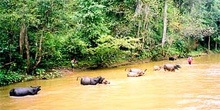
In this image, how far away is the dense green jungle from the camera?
73.6 feet

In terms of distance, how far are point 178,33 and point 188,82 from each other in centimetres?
2597

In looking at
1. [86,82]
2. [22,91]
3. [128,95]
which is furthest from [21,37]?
[128,95]

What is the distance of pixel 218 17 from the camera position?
5441cm

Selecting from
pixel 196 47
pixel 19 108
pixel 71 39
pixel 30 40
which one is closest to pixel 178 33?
pixel 196 47

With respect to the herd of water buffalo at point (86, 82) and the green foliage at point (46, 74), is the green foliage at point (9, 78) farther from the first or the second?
→ the herd of water buffalo at point (86, 82)

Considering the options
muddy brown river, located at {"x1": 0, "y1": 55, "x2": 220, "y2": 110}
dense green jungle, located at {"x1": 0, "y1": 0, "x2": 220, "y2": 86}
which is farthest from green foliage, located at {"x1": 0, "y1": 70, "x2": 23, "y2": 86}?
muddy brown river, located at {"x1": 0, "y1": 55, "x2": 220, "y2": 110}

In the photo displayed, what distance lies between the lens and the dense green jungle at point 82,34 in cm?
2242

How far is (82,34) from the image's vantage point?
29141 millimetres

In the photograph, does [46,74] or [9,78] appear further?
[46,74]

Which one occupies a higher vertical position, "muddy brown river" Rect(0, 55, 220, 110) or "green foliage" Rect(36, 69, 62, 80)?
"green foliage" Rect(36, 69, 62, 80)

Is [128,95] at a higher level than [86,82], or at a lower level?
lower

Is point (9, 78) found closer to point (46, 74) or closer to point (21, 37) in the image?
point (21, 37)

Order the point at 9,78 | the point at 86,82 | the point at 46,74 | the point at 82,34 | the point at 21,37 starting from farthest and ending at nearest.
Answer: the point at 82,34 < the point at 46,74 < the point at 21,37 < the point at 9,78 < the point at 86,82

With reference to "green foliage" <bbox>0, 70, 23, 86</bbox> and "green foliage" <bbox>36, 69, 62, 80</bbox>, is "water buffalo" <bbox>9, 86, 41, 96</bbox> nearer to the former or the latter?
"green foliage" <bbox>0, 70, 23, 86</bbox>
